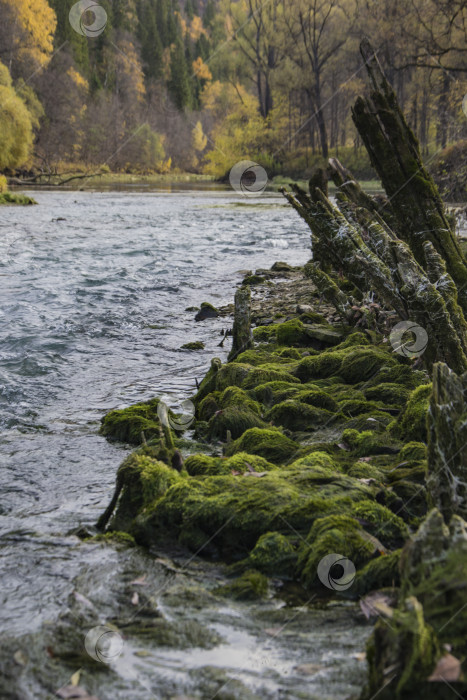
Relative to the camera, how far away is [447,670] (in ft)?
6.59

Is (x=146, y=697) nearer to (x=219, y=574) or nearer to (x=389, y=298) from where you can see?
(x=219, y=574)

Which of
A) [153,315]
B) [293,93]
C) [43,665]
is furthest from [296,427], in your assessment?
[293,93]

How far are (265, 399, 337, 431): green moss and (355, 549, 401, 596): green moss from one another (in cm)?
232

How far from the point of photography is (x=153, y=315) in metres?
11.5

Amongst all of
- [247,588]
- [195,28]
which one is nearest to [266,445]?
[247,588]

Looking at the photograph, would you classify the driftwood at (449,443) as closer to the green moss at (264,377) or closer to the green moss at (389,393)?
the green moss at (389,393)

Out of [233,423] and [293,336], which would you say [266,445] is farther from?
[293,336]

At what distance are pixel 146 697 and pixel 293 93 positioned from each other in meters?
63.0

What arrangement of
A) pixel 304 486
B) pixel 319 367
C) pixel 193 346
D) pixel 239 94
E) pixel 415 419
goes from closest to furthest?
pixel 304 486, pixel 415 419, pixel 319 367, pixel 193 346, pixel 239 94

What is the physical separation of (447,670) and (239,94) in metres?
61.3

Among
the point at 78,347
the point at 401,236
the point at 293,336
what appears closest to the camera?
the point at 401,236

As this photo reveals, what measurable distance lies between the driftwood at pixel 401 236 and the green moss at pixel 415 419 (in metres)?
0.32

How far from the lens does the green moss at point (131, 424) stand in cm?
552

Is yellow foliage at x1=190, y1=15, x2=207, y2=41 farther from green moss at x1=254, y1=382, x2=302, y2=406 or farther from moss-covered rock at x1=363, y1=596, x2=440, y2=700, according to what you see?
moss-covered rock at x1=363, y1=596, x2=440, y2=700
